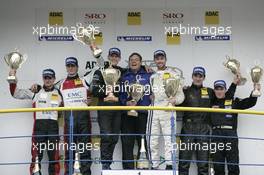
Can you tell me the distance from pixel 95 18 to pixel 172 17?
0.92 meters

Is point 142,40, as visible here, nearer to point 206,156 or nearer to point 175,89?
point 175,89

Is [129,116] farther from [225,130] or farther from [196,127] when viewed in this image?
[225,130]

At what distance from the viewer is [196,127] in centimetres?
605

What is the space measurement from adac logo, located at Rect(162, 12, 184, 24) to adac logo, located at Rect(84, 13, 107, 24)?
71cm

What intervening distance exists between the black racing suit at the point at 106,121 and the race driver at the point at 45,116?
0.47 m

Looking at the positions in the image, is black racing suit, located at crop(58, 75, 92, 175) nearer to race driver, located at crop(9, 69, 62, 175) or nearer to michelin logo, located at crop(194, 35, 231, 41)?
race driver, located at crop(9, 69, 62, 175)

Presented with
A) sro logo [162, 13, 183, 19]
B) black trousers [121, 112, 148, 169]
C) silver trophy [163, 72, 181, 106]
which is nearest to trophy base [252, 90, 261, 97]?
silver trophy [163, 72, 181, 106]

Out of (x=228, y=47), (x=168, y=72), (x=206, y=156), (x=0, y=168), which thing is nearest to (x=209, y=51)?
(x=228, y=47)

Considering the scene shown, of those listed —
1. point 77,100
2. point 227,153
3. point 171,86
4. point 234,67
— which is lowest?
point 227,153

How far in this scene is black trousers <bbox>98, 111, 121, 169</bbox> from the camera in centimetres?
578

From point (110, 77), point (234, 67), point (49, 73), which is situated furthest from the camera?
point (234, 67)

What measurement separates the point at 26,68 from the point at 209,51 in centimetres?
217

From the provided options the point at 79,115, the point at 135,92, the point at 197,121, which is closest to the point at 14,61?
the point at 79,115

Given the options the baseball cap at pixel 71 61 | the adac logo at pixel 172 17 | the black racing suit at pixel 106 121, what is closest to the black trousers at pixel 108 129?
the black racing suit at pixel 106 121
